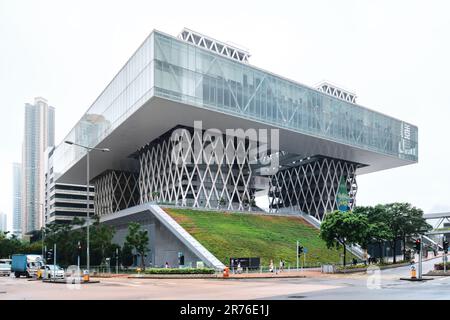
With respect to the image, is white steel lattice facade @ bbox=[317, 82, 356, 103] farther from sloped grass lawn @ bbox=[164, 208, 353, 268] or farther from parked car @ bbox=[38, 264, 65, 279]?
parked car @ bbox=[38, 264, 65, 279]

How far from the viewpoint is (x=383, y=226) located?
5641 centimetres

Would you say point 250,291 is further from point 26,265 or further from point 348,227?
point 26,265

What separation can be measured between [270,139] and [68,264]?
115ft

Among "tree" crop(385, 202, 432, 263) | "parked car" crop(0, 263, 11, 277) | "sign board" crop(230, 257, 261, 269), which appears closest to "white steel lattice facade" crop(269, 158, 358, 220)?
"tree" crop(385, 202, 432, 263)

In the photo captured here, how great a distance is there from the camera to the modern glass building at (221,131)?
6153 centimetres

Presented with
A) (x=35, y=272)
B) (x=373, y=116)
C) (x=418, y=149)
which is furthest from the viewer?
(x=418, y=149)

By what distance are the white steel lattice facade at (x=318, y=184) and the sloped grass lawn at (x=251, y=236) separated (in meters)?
19.5

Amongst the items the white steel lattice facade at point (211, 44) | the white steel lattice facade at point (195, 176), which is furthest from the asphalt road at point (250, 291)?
the white steel lattice facade at point (211, 44)

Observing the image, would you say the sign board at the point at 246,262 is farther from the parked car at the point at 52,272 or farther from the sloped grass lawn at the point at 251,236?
the parked car at the point at 52,272

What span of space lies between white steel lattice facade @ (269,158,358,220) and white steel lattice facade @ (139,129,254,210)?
15.2 metres
